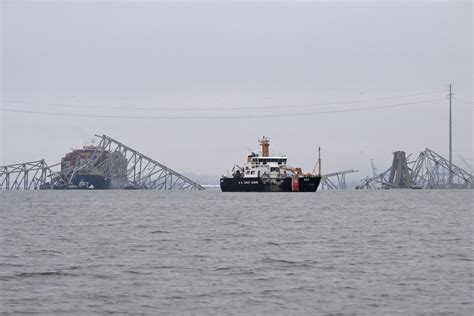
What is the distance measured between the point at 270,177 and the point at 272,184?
1.38m

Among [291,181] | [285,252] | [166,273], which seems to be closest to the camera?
[166,273]

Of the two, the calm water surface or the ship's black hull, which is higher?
the ship's black hull

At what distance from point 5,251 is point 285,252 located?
12.4 m

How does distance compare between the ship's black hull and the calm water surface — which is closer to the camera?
the calm water surface

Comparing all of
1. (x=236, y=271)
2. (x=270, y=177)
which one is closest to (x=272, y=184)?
(x=270, y=177)

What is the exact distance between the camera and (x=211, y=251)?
35156 millimetres

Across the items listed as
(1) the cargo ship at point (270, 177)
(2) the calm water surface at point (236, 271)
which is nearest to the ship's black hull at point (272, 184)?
(1) the cargo ship at point (270, 177)

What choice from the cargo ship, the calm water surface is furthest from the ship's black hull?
the calm water surface

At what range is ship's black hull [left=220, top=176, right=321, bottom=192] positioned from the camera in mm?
138000

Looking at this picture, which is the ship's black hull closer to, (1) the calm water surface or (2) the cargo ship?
(2) the cargo ship

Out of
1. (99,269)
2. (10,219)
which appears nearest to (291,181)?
(10,219)

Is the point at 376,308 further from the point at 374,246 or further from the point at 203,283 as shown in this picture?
the point at 374,246

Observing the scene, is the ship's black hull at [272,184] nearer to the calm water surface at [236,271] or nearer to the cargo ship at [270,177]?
the cargo ship at [270,177]

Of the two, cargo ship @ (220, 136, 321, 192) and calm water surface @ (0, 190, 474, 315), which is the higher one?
cargo ship @ (220, 136, 321, 192)
